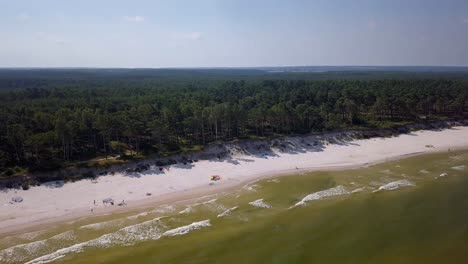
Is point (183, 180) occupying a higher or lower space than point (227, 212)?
higher

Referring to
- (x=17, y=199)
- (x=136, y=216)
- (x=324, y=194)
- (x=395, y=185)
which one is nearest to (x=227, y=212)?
(x=136, y=216)

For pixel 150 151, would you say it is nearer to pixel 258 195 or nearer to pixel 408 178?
pixel 258 195

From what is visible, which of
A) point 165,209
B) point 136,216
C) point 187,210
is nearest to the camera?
point 136,216

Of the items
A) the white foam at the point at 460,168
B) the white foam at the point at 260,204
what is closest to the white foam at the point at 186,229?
the white foam at the point at 260,204

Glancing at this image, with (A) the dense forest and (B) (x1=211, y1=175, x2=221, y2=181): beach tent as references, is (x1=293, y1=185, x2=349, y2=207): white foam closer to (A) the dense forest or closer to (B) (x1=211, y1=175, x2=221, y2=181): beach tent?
(B) (x1=211, y1=175, x2=221, y2=181): beach tent

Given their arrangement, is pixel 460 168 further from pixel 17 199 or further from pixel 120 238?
pixel 17 199

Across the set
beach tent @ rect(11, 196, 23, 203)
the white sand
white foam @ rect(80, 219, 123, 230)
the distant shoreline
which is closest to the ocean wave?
white foam @ rect(80, 219, 123, 230)

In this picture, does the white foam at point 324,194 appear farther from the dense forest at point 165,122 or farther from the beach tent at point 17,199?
the beach tent at point 17,199
